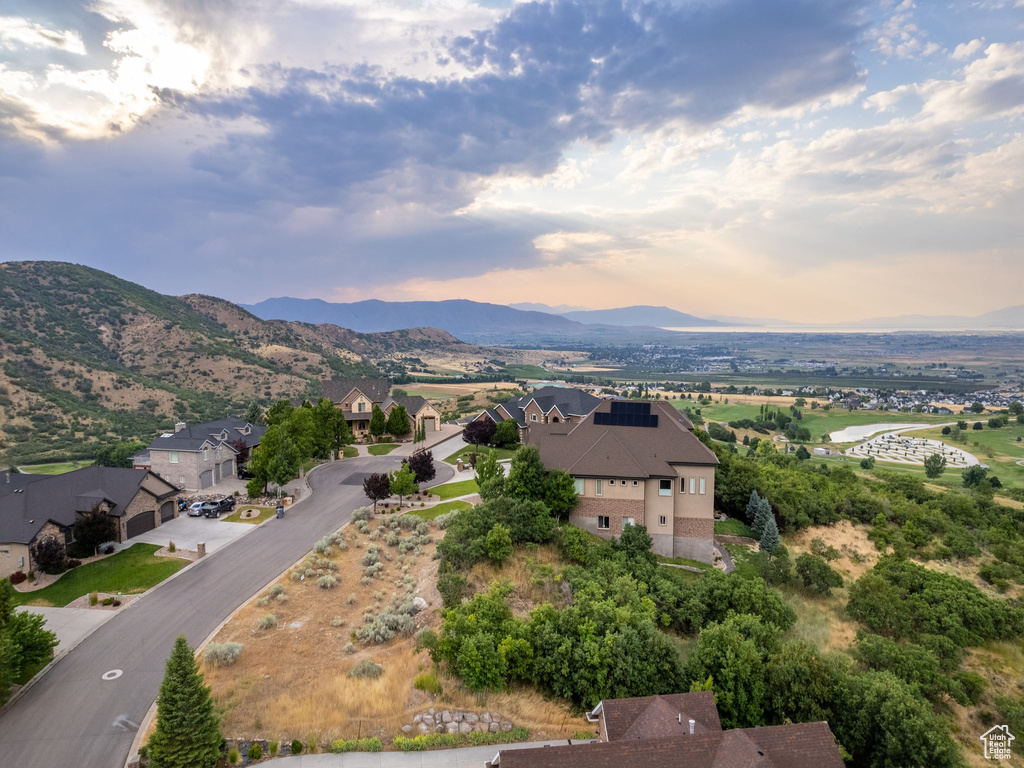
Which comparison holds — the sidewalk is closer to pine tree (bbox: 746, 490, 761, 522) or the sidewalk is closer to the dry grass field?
the dry grass field

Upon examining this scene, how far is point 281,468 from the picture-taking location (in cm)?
4462

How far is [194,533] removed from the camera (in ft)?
128

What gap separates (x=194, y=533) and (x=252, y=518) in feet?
13.8

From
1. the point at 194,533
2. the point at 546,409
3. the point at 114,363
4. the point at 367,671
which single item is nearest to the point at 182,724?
the point at 367,671

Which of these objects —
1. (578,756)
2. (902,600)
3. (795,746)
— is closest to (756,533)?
(902,600)

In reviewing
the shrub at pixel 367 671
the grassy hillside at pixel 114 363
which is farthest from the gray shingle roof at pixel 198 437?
the shrub at pixel 367 671

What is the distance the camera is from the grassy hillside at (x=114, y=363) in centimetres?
8162

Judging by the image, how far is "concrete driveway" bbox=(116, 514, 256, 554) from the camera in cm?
3694

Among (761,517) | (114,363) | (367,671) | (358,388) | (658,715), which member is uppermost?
(114,363)

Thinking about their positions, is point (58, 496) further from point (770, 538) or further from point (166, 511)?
point (770, 538)

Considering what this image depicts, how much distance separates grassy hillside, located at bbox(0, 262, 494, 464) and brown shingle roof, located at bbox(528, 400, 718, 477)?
228 ft

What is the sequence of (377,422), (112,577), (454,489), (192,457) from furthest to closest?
(377,422)
(454,489)
(192,457)
(112,577)

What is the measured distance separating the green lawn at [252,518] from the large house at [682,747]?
3221 centimetres

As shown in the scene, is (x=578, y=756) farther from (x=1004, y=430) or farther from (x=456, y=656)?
(x=1004, y=430)
